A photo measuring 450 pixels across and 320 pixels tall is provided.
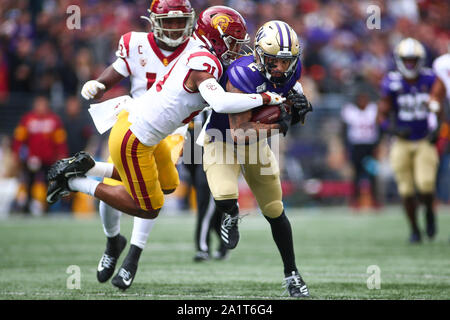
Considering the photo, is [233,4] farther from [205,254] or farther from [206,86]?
[206,86]

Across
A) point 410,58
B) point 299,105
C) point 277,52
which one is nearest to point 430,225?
point 410,58

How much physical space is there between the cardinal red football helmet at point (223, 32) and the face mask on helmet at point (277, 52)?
1.22 ft

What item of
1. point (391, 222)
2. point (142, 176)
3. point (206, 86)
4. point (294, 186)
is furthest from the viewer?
point (294, 186)

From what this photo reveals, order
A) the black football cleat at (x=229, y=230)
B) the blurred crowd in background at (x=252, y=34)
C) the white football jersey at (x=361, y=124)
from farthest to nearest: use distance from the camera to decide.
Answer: the blurred crowd in background at (x=252, y=34) < the white football jersey at (x=361, y=124) < the black football cleat at (x=229, y=230)

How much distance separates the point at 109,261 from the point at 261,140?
151 cm

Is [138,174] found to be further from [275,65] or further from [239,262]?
[239,262]

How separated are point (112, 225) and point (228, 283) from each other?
0.97m

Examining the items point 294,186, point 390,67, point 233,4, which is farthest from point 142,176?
point 390,67

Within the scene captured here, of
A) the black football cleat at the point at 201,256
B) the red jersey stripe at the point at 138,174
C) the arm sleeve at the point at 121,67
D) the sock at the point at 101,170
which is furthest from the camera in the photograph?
the black football cleat at the point at 201,256

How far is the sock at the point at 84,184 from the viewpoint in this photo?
5.26m

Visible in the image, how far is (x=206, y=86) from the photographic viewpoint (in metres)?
4.52

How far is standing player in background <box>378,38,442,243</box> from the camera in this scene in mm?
8508

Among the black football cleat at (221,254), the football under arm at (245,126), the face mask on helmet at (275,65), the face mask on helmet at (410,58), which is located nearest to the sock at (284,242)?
the football under arm at (245,126)

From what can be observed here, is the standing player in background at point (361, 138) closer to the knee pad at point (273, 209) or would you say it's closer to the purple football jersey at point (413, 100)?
the purple football jersey at point (413, 100)
